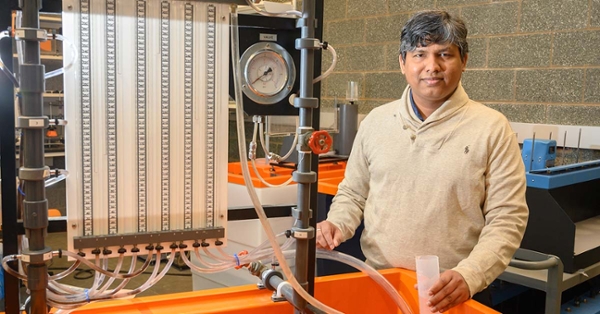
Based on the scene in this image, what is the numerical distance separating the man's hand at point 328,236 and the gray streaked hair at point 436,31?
1.76 ft

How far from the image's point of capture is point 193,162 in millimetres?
973

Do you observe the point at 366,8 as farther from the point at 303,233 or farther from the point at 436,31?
the point at 303,233

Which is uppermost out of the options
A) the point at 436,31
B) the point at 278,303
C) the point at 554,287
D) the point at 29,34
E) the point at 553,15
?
the point at 553,15

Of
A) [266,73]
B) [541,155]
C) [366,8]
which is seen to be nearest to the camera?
[266,73]

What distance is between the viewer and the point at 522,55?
8.79ft

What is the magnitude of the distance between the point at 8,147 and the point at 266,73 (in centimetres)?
47

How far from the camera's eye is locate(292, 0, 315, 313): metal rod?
38.7 inches

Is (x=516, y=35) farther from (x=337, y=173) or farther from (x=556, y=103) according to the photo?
(x=337, y=173)

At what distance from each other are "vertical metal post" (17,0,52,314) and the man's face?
0.97m

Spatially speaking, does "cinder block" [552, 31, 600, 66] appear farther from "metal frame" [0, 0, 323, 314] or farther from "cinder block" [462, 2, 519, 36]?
"metal frame" [0, 0, 323, 314]

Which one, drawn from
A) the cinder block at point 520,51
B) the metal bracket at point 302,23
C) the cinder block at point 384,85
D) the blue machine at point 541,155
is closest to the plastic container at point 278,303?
the metal bracket at point 302,23

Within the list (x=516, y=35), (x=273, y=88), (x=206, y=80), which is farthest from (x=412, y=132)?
(x=516, y=35)

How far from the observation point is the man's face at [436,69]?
143cm

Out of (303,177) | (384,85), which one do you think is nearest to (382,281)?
(303,177)
